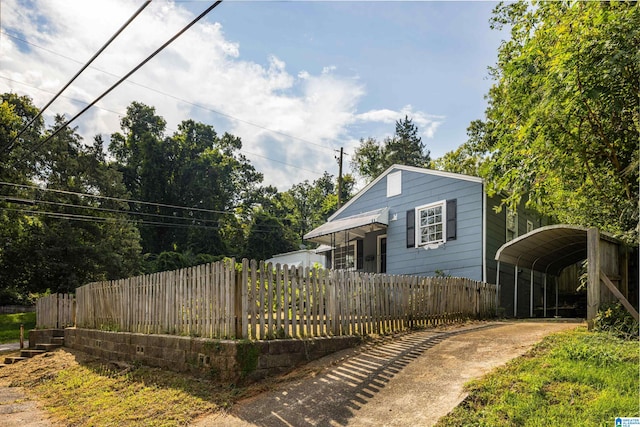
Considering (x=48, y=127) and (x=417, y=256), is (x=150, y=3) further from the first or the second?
(x=48, y=127)

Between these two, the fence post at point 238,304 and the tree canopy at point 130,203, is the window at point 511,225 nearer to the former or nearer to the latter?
the fence post at point 238,304

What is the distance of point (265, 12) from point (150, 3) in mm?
1619

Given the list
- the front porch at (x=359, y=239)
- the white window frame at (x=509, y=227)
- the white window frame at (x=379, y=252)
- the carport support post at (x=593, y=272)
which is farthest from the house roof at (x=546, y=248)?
the white window frame at (x=379, y=252)

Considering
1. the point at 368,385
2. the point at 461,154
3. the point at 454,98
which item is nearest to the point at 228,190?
the point at 461,154

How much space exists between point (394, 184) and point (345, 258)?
443cm

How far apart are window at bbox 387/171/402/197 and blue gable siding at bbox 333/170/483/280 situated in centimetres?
15

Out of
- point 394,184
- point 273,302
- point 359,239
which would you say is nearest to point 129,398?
point 273,302

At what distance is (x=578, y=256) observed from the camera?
14.3 m

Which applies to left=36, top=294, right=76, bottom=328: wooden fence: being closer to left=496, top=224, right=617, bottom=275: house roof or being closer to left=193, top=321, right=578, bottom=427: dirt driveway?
left=193, top=321, right=578, bottom=427: dirt driveway

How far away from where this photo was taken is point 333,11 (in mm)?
6895

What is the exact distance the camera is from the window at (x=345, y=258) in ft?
63.1

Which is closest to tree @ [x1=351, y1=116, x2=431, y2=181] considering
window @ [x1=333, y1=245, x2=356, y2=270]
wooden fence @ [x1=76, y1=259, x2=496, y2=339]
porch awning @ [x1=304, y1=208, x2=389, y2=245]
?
window @ [x1=333, y1=245, x2=356, y2=270]

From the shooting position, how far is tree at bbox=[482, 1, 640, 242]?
6.43 meters

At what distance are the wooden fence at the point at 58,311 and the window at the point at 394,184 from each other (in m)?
11.8
